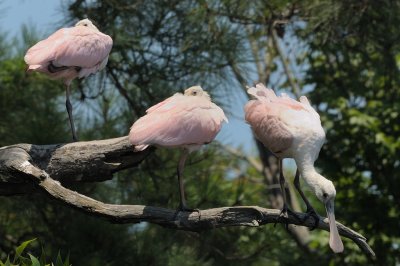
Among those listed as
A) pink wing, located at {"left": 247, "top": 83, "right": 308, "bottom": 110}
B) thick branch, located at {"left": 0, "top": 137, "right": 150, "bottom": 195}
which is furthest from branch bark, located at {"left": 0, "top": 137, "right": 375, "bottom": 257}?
pink wing, located at {"left": 247, "top": 83, "right": 308, "bottom": 110}

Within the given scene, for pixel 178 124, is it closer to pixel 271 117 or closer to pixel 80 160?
pixel 80 160

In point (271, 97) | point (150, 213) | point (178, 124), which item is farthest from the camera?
point (271, 97)

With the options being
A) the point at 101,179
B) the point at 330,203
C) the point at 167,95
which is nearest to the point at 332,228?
the point at 330,203

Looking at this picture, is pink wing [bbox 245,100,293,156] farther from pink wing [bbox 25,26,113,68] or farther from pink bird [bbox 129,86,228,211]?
pink wing [bbox 25,26,113,68]

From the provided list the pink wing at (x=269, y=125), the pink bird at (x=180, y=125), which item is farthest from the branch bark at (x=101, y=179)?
the pink wing at (x=269, y=125)

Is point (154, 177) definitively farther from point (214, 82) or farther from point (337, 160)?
point (337, 160)

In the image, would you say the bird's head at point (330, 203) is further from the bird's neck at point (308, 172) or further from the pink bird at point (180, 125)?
the pink bird at point (180, 125)

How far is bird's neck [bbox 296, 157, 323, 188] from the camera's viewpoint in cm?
450

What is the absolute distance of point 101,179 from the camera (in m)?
4.50

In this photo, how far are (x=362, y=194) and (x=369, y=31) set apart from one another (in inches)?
60.5

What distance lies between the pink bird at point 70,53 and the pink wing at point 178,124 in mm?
728

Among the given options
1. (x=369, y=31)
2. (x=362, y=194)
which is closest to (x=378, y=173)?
(x=362, y=194)

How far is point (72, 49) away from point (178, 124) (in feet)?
3.13

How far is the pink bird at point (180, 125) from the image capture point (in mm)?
4203
